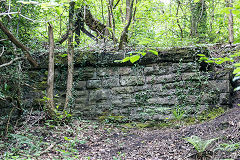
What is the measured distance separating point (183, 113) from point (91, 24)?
4.30 meters

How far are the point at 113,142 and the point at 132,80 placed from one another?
5.25 feet

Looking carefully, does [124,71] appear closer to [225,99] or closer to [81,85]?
[81,85]

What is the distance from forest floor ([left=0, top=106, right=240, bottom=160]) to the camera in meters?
2.75

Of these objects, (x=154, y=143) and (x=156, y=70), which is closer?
(x=154, y=143)

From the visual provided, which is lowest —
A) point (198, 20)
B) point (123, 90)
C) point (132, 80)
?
point (123, 90)

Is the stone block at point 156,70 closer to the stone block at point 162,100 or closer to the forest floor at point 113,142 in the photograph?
the stone block at point 162,100

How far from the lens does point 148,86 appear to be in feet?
15.4

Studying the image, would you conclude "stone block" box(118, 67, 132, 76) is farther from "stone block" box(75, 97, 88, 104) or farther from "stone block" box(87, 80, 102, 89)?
"stone block" box(75, 97, 88, 104)

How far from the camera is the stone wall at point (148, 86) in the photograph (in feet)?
14.5

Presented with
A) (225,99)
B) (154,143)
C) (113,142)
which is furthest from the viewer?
(225,99)

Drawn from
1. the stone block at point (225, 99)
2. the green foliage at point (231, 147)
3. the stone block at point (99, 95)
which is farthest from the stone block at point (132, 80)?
the green foliage at point (231, 147)

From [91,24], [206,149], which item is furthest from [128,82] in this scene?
[91,24]

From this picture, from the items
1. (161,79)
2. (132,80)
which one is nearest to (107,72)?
(132,80)

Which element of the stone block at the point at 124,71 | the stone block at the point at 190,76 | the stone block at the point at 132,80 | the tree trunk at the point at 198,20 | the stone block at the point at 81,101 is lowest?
the stone block at the point at 81,101
